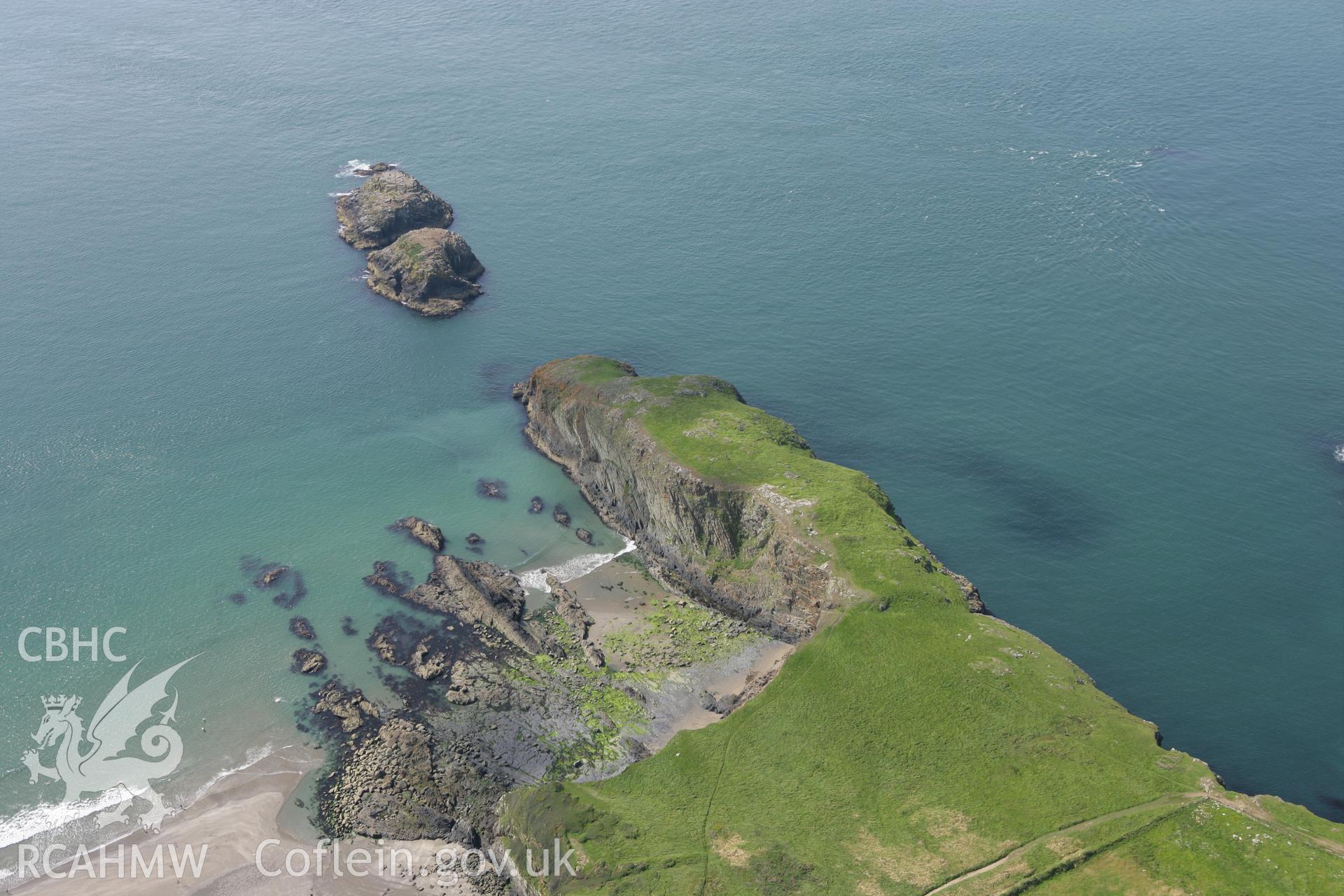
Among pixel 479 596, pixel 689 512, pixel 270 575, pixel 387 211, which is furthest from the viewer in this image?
pixel 387 211

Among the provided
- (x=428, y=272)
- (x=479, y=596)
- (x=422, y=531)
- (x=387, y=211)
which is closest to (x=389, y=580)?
(x=422, y=531)

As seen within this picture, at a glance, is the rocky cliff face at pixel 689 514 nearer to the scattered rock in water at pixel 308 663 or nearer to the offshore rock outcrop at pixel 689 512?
the offshore rock outcrop at pixel 689 512

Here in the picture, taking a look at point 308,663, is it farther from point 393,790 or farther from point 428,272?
point 428,272

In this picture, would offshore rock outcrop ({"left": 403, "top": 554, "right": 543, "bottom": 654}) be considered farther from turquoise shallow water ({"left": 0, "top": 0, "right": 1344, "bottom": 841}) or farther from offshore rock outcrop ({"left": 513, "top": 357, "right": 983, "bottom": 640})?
offshore rock outcrop ({"left": 513, "top": 357, "right": 983, "bottom": 640})

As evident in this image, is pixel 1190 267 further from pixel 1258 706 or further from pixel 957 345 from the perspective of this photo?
pixel 1258 706

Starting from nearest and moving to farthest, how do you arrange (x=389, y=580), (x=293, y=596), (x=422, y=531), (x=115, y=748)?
(x=115, y=748) → (x=293, y=596) → (x=389, y=580) → (x=422, y=531)

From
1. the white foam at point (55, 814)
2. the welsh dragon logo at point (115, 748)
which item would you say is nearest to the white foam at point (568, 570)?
the white foam at point (55, 814)
